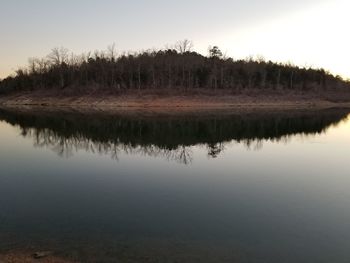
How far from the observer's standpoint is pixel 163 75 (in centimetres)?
9494

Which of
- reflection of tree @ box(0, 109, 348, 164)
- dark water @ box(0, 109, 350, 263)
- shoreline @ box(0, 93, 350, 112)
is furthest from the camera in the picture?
shoreline @ box(0, 93, 350, 112)

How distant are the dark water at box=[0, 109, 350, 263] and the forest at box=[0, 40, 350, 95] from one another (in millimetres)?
63952

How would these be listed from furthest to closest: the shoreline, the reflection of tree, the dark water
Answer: the shoreline, the reflection of tree, the dark water

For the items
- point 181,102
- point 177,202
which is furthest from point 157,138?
point 181,102

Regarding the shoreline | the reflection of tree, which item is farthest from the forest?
the reflection of tree

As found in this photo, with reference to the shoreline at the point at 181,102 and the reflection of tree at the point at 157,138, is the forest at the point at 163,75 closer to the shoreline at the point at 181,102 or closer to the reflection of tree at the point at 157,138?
the shoreline at the point at 181,102

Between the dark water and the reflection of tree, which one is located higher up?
the dark water

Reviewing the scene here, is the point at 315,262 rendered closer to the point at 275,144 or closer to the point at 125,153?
the point at 125,153

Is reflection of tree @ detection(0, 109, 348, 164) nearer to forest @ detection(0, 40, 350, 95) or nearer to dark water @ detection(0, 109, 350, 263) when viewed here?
dark water @ detection(0, 109, 350, 263)

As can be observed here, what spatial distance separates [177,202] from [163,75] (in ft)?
272

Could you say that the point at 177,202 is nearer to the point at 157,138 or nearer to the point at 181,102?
the point at 157,138

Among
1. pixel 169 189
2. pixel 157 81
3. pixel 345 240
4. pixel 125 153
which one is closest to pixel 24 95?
pixel 157 81

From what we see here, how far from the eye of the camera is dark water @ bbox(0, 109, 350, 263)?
977 cm

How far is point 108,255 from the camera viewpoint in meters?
9.22
